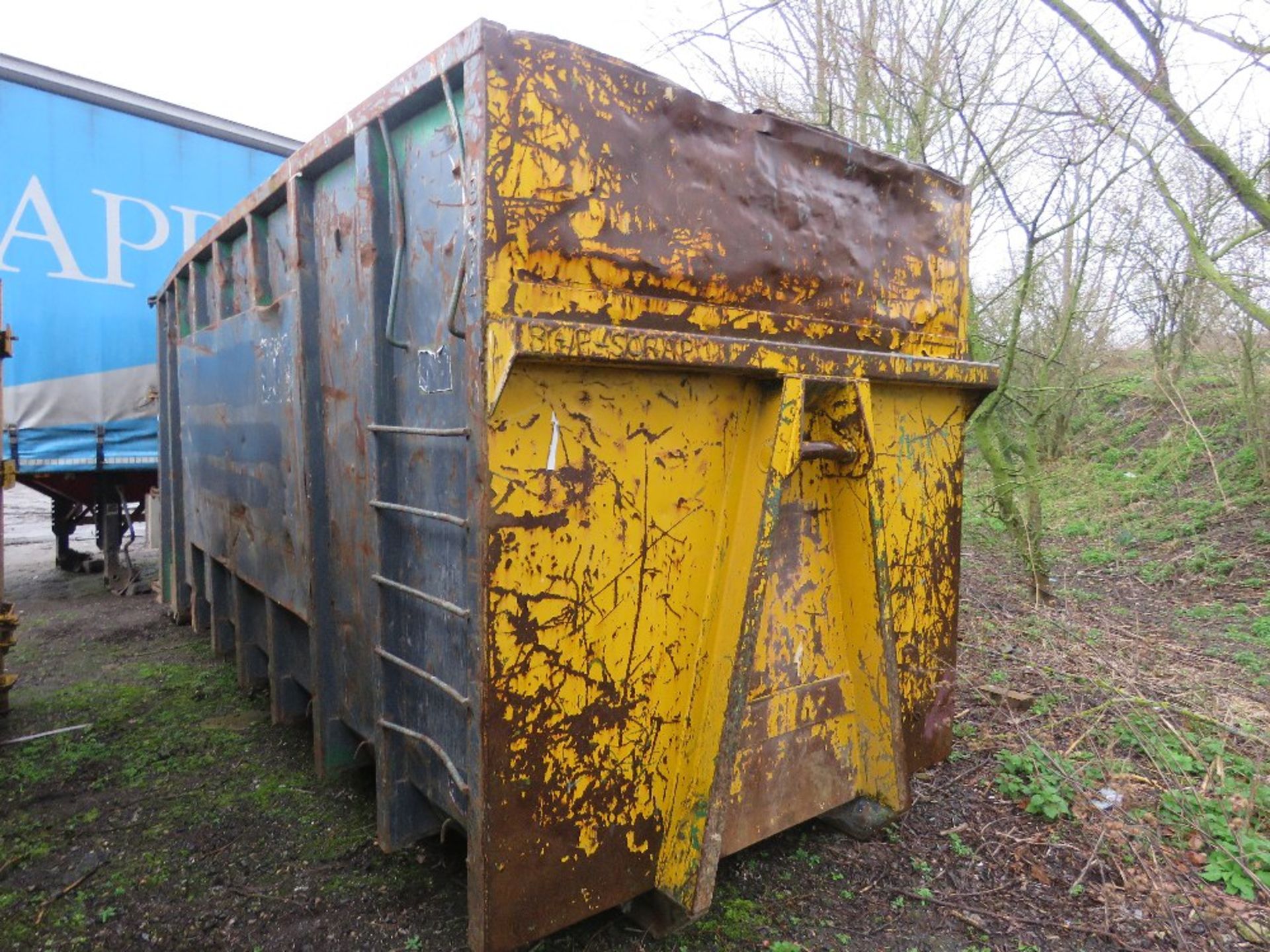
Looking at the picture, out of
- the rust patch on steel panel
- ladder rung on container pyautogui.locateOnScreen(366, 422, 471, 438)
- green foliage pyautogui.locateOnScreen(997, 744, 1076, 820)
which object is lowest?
green foliage pyautogui.locateOnScreen(997, 744, 1076, 820)

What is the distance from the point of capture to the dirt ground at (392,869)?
2.40 meters

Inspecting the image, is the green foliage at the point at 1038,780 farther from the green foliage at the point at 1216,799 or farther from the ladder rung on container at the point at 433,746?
the ladder rung on container at the point at 433,746

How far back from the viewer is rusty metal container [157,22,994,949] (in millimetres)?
1945

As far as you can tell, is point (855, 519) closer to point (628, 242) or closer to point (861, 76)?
point (628, 242)

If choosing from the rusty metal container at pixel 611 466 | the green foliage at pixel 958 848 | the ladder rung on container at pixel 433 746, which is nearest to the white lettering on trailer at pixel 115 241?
the rusty metal container at pixel 611 466

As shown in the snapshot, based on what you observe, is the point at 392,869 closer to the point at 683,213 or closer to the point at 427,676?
the point at 427,676

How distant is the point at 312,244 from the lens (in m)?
2.95

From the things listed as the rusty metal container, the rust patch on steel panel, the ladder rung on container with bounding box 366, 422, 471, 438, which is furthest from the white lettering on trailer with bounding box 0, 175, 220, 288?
the rust patch on steel panel

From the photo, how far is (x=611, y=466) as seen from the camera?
6.89ft

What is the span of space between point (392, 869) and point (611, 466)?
5.57 feet

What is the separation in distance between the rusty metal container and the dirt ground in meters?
0.23

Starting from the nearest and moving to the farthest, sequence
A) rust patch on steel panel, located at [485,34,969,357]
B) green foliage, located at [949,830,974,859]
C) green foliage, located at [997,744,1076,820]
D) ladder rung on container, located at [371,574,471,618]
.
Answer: rust patch on steel panel, located at [485,34,969,357], ladder rung on container, located at [371,574,471,618], green foliage, located at [949,830,974,859], green foliage, located at [997,744,1076,820]

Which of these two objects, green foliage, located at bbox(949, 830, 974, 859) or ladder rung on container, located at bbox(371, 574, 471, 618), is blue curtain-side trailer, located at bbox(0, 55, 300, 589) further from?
green foliage, located at bbox(949, 830, 974, 859)

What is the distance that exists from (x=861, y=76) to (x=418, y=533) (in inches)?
223
